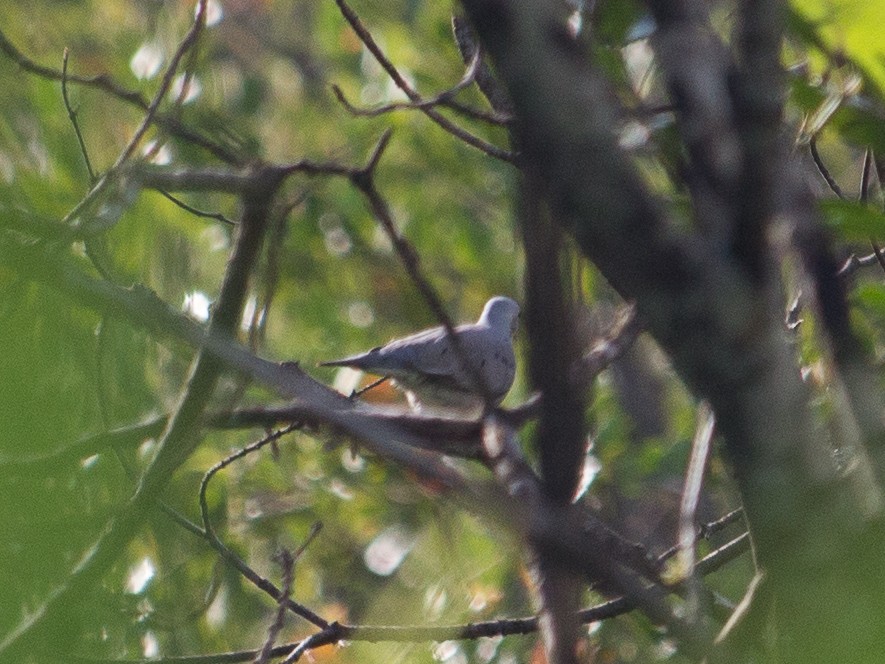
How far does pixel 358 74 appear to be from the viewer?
8375 mm

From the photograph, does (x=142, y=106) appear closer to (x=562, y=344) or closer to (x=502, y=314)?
(x=562, y=344)

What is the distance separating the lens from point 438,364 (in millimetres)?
5750

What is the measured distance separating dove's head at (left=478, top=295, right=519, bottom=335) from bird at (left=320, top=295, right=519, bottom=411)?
0.16 metres

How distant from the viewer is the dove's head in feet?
22.0

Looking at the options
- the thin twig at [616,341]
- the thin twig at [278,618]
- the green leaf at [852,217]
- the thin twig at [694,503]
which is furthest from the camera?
the thin twig at [278,618]

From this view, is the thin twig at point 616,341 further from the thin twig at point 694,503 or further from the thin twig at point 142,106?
the thin twig at point 142,106

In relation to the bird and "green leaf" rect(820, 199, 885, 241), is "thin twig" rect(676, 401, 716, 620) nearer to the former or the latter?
"green leaf" rect(820, 199, 885, 241)

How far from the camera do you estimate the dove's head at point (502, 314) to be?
22.0ft

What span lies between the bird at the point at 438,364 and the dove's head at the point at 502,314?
16 centimetres

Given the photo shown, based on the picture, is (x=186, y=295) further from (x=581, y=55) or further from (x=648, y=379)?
(x=648, y=379)

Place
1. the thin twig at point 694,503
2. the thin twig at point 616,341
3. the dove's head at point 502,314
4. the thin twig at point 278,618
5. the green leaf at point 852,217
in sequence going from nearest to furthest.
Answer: the thin twig at point 694,503 → the green leaf at point 852,217 → the thin twig at point 616,341 → the thin twig at point 278,618 → the dove's head at point 502,314

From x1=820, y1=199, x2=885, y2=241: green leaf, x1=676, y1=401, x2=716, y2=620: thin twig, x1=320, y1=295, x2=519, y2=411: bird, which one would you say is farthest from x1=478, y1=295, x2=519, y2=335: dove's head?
x1=820, y1=199, x2=885, y2=241: green leaf

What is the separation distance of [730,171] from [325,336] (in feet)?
17.9

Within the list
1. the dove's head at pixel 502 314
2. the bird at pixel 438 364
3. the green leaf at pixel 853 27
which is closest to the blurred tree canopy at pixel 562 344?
the green leaf at pixel 853 27
